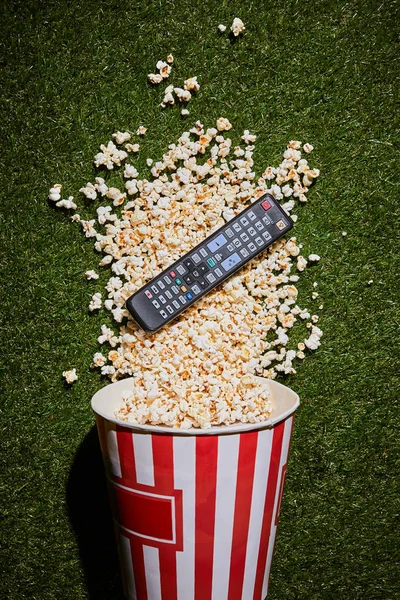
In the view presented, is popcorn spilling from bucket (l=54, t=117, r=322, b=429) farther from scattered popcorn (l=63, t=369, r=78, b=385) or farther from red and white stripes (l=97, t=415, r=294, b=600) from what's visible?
red and white stripes (l=97, t=415, r=294, b=600)

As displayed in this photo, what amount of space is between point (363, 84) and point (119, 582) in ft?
3.19

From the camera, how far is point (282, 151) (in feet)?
3.05

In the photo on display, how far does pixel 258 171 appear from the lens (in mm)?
928

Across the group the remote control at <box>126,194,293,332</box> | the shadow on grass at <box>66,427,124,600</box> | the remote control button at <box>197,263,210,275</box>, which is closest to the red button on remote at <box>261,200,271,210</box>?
the remote control at <box>126,194,293,332</box>

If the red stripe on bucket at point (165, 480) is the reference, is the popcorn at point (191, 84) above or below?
above

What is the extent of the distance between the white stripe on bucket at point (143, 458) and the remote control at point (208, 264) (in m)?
0.22

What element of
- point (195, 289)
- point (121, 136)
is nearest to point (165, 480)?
point (195, 289)

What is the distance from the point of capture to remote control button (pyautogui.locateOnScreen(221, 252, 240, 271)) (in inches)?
34.0

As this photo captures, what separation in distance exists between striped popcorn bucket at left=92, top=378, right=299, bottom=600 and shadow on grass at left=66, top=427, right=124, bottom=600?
20cm

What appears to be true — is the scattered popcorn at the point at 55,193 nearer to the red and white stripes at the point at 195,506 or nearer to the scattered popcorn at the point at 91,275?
the scattered popcorn at the point at 91,275

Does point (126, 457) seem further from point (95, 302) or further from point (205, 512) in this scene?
point (95, 302)

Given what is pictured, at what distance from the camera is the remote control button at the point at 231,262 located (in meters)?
0.86

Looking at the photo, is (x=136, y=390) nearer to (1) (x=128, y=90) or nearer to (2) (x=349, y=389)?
(2) (x=349, y=389)

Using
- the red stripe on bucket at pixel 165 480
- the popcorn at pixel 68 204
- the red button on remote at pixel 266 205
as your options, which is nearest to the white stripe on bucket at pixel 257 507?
the red stripe on bucket at pixel 165 480
